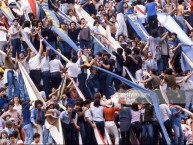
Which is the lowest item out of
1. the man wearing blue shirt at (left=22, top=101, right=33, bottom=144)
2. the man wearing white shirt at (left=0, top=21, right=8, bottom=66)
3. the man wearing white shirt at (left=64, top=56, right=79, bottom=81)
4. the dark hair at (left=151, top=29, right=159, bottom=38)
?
the man wearing blue shirt at (left=22, top=101, right=33, bottom=144)

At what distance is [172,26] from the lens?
183ft

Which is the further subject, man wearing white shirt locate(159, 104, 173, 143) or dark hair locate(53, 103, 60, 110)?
man wearing white shirt locate(159, 104, 173, 143)

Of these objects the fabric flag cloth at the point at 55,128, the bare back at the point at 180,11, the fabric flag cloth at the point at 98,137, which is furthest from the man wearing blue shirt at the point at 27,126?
the bare back at the point at 180,11

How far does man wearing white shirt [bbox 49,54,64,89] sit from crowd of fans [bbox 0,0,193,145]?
0.03m

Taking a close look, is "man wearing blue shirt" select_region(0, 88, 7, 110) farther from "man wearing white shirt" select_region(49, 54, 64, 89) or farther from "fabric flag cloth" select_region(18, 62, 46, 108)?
"man wearing white shirt" select_region(49, 54, 64, 89)

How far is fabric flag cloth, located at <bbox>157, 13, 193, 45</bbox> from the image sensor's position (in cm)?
5459

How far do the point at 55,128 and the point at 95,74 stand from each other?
5.24 meters

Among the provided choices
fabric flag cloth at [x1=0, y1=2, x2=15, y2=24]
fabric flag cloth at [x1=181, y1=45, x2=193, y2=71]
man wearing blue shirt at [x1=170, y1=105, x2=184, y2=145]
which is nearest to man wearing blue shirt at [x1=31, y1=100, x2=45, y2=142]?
man wearing blue shirt at [x1=170, y1=105, x2=184, y2=145]

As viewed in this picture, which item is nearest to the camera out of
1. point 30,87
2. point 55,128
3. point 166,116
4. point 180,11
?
point 55,128

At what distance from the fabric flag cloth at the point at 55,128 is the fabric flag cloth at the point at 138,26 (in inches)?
415

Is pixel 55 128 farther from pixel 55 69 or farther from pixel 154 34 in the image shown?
pixel 154 34

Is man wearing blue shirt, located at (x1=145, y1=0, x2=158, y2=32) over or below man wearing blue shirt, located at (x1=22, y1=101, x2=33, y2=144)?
over

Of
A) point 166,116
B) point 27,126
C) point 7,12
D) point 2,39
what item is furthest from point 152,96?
A: point 7,12

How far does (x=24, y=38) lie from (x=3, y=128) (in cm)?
557
